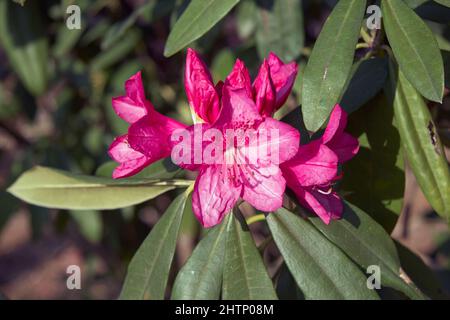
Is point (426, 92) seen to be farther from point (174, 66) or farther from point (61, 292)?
point (61, 292)

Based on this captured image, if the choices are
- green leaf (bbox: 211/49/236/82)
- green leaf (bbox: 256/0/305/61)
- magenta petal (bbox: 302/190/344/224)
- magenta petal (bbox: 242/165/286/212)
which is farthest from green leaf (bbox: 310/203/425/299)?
green leaf (bbox: 211/49/236/82)

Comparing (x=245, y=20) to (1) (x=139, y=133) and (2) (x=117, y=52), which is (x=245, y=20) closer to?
(2) (x=117, y=52)

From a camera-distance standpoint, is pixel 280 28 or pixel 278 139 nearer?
pixel 278 139

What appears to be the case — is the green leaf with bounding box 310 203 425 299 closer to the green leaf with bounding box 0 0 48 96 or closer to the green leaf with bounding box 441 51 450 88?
the green leaf with bounding box 441 51 450 88

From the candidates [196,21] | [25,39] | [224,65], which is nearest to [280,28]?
[224,65]

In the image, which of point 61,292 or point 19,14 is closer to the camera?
point 19,14

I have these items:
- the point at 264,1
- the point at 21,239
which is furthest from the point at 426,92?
the point at 21,239
